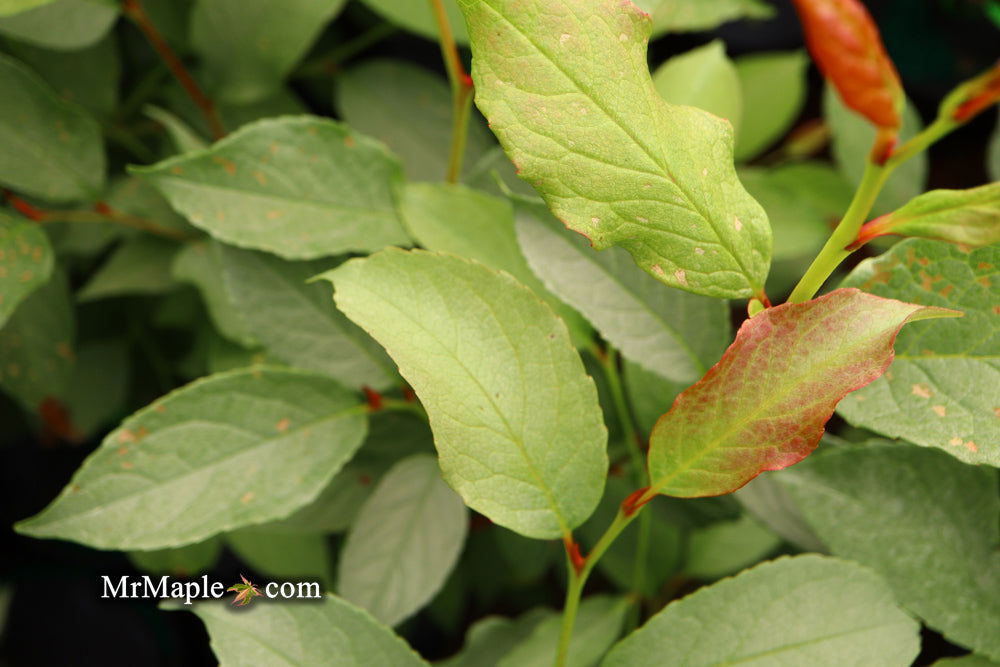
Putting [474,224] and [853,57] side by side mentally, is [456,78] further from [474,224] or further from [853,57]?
[853,57]

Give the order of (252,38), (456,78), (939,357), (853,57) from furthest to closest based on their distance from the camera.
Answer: (252,38) → (456,78) → (939,357) → (853,57)

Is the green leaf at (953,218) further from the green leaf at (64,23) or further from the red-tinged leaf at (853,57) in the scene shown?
the green leaf at (64,23)

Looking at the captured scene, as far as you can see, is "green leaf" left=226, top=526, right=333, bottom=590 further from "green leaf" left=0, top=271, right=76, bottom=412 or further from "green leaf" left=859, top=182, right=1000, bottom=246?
"green leaf" left=859, top=182, right=1000, bottom=246

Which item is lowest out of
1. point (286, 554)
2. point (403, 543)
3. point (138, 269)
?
point (286, 554)

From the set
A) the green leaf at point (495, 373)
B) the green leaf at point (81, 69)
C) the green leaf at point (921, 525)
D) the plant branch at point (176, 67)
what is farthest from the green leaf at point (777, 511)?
the green leaf at point (81, 69)

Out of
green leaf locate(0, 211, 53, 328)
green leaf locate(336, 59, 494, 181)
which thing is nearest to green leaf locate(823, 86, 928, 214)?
green leaf locate(336, 59, 494, 181)

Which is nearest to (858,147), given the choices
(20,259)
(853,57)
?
(853,57)
